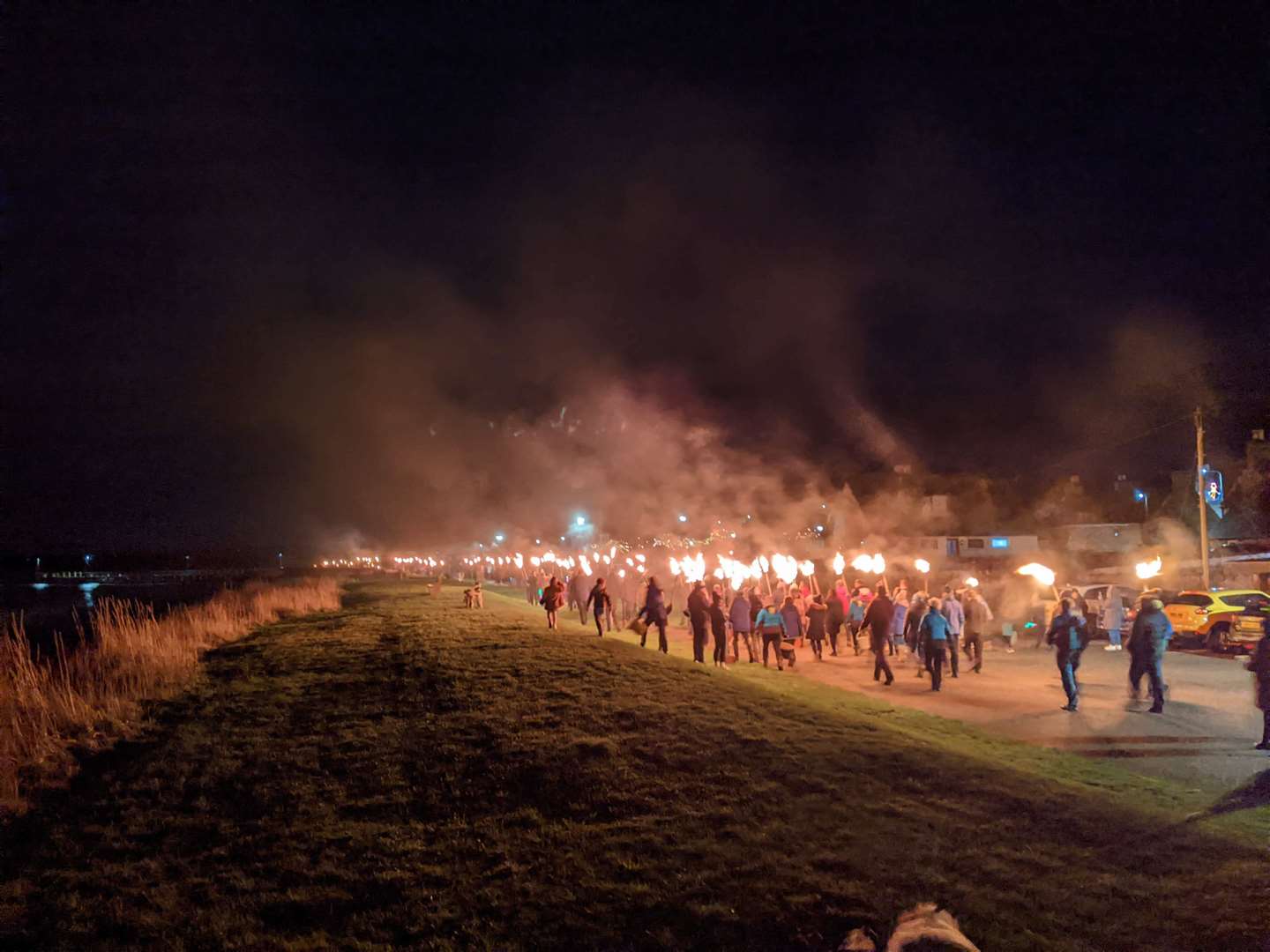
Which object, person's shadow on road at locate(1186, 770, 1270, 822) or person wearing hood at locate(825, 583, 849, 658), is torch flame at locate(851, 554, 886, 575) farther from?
person's shadow on road at locate(1186, 770, 1270, 822)

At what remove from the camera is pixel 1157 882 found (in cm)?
561

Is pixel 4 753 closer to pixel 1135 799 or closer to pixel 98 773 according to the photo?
pixel 98 773

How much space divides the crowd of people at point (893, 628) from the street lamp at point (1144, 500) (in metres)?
41.2

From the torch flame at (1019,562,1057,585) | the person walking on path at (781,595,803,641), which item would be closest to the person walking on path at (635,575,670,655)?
the person walking on path at (781,595,803,641)

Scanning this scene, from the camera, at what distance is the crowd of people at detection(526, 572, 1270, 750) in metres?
11.8

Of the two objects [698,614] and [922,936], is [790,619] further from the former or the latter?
[922,936]

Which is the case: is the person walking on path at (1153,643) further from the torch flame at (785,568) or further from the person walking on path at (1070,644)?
the torch flame at (785,568)

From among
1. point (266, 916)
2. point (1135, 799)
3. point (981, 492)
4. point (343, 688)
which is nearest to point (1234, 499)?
point (981, 492)

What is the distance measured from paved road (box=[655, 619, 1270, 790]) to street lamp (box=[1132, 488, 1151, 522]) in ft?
145

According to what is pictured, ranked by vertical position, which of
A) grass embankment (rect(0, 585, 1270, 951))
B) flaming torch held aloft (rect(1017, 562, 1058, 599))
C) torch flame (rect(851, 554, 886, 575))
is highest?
torch flame (rect(851, 554, 886, 575))

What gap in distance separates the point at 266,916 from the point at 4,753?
17.9 feet

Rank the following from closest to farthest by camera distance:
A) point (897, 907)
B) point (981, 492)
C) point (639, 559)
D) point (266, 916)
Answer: point (897, 907) → point (266, 916) → point (639, 559) → point (981, 492)

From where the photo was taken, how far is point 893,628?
58.6 feet

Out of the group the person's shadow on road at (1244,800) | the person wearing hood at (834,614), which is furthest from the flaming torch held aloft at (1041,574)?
the person's shadow on road at (1244,800)
